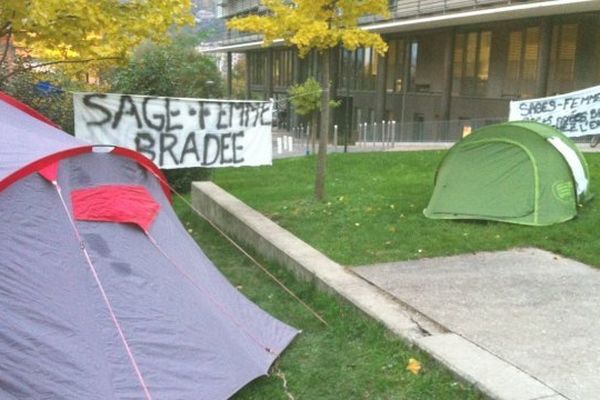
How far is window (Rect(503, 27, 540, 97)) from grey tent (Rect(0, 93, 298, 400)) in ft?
69.4

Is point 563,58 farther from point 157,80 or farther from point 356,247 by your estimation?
point 356,247

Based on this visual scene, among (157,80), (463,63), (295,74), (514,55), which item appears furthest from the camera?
(295,74)

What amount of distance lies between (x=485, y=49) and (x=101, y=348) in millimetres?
24959

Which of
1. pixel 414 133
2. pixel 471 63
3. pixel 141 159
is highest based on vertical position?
pixel 471 63

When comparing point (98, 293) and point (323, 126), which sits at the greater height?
point (323, 126)

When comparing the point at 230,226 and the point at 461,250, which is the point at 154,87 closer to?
the point at 230,226

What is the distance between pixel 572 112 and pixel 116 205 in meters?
11.1

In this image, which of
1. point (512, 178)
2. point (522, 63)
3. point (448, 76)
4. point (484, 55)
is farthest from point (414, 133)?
point (512, 178)

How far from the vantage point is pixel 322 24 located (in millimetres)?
8422

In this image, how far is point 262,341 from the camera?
4566 millimetres

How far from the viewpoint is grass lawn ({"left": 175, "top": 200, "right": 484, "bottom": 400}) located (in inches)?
158

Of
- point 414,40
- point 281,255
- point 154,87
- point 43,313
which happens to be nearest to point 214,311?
point 43,313

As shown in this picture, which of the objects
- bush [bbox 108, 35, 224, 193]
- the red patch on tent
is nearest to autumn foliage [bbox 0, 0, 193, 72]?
the red patch on tent

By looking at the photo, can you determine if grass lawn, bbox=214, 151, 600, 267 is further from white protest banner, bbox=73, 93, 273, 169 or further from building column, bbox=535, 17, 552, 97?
building column, bbox=535, 17, 552, 97
